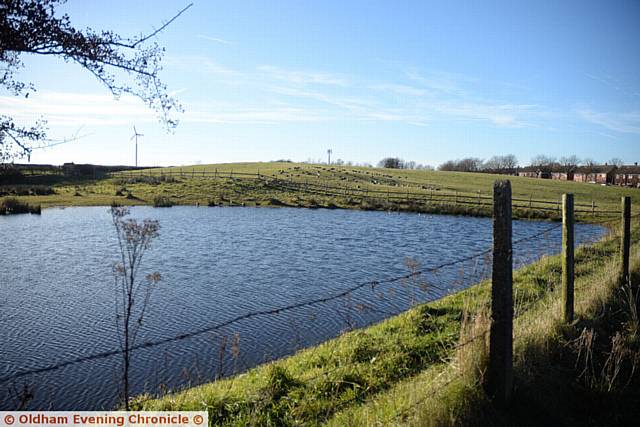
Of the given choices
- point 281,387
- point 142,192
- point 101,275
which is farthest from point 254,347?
point 142,192

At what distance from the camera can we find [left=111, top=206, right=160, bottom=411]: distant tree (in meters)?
4.45

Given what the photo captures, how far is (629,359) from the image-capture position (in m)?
6.59

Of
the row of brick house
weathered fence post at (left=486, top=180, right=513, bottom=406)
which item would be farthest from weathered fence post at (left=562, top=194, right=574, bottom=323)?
the row of brick house

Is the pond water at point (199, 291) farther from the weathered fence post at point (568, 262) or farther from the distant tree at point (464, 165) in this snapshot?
the distant tree at point (464, 165)

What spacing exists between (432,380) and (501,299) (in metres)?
1.38

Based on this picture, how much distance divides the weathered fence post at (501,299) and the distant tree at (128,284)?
3.38m

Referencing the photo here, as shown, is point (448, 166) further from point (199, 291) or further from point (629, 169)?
point (199, 291)

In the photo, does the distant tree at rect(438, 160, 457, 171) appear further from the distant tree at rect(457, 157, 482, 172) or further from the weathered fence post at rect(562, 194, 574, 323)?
the weathered fence post at rect(562, 194, 574, 323)

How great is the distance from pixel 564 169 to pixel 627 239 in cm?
13943

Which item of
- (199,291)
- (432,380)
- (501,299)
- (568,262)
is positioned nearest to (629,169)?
(199,291)

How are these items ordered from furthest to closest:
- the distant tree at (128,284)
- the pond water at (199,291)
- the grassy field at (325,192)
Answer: the grassy field at (325,192)
the pond water at (199,291)
the distant tree at (128,284)

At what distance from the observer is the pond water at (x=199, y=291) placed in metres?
10.6

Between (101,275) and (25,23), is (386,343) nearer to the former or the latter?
(25,23)

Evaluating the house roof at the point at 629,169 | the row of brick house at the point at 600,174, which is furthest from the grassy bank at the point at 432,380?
the house roof at the point at 629,169
